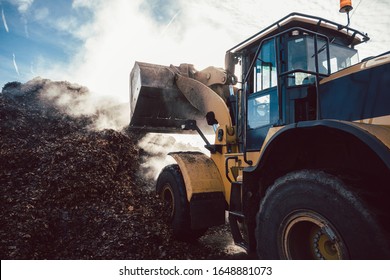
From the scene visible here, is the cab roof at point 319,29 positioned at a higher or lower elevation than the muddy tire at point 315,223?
higher

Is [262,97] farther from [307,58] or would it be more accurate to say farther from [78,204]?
[78,204]

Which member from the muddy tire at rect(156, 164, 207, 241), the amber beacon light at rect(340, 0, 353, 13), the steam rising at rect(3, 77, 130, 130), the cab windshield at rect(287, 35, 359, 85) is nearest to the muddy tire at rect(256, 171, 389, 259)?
the cab windshield at rect(287, 35, 359, 85)

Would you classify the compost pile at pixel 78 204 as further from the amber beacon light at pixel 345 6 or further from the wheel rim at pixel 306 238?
the amber beacon light at pixel 345 6

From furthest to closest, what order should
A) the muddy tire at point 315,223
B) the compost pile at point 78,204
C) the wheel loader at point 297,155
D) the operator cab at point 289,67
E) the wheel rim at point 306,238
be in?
the compost pile at point 78,204 → the operator cab at point 289,67 → the wheel rim at point 306,238 → the wheel loader at point 297,155 → the muddy tire at point 315,223

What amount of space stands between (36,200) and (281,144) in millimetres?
4475

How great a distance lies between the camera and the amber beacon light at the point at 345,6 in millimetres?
3773

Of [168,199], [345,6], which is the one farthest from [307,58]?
[168,199]

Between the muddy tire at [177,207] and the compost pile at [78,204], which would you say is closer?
the compost pile at [78,204]

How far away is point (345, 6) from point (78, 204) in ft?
17.3

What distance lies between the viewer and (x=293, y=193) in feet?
8.98

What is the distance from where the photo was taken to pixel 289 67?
12.1 ft

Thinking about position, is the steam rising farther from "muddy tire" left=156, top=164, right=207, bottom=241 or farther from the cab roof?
the cab roof

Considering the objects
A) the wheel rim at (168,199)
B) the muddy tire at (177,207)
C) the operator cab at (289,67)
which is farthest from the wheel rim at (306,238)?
the wheel rim at (168,199)

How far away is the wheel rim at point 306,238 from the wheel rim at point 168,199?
280 cm
